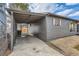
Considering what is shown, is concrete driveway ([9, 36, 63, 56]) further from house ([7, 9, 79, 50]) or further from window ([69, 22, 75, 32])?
window ([69, 22, 75, 32])

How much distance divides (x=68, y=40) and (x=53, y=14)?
0.70m

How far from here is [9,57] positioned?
2.78 metres

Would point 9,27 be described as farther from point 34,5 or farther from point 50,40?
point 50,40

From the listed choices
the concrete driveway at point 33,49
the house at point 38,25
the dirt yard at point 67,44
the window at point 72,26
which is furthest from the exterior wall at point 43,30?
the window at point 72,26

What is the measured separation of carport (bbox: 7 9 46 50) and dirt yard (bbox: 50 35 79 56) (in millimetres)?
564

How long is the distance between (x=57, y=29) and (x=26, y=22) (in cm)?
82

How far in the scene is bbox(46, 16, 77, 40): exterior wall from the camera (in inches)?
117

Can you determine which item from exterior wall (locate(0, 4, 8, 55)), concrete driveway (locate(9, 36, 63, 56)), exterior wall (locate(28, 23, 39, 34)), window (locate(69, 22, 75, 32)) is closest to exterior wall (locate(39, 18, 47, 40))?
exterior wall (locate(28, 23, 39, 34))

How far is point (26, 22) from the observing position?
10.7ft

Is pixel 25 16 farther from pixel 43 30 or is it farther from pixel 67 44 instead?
pixel 67 44

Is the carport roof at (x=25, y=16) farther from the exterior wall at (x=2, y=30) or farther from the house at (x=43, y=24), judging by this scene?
the exterior wall at (x=2, y=30)

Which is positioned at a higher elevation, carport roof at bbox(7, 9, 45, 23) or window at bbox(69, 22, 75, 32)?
carport roof at bbox(7, 9, 45, 23)

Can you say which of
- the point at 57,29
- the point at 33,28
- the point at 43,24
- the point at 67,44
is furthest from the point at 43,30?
the point at 67,44

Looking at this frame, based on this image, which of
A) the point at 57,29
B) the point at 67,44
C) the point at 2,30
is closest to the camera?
the point at 2,30
